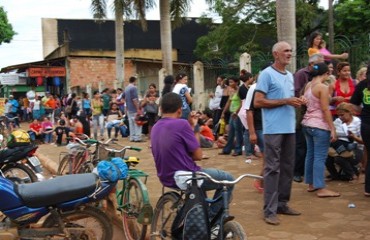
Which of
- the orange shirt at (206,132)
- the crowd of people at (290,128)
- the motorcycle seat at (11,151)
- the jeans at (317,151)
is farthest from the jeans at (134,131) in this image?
the jeans at (317,151)

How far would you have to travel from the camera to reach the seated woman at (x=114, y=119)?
49.0ft

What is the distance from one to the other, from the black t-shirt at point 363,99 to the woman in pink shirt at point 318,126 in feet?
1.44

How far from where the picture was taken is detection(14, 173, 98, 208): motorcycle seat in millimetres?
4195

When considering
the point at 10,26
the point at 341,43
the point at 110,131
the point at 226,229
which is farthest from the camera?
the point at 10,26

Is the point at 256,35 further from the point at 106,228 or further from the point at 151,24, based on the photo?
the point at 106,228

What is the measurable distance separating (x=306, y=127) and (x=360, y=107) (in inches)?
29.3

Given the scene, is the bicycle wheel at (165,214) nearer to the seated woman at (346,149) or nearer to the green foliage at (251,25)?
the seated woman at (346,149)

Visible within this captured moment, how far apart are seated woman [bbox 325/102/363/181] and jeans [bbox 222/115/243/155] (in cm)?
270

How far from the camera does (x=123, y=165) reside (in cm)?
475

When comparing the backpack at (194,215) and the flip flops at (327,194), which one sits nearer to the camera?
the backpack at (194,215)

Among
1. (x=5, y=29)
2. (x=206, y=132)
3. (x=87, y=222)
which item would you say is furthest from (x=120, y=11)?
(x=87, y=222)

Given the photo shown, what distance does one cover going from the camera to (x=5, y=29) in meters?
32.4

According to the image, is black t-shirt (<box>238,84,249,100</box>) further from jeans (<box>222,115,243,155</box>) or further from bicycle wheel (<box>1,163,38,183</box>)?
bicycle wheel (<box>1,163,38,183</box>)

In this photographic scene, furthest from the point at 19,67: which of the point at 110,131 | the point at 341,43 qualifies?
the point at 341,43
